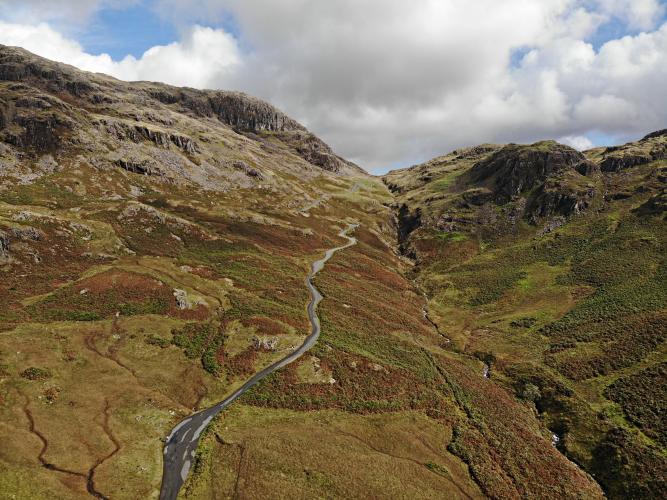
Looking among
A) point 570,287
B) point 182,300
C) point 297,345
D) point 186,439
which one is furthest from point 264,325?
point 570,287

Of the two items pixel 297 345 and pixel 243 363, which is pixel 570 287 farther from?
pixel 243 363

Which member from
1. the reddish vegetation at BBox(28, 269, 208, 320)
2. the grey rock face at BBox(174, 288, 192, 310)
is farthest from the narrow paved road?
the grey rock face at BBox(174, 288, 192, 310)

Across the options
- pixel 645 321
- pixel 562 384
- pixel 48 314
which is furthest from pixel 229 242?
pixel 645 321

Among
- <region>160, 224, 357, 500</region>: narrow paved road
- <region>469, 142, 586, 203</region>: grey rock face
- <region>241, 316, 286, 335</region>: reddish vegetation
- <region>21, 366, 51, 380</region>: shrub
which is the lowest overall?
<region>160, 224, 357, 500</region>: narrow paved road

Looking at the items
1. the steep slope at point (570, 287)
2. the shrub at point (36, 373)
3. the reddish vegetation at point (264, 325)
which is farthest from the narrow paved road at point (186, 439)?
the steep slope at point (570, 287)

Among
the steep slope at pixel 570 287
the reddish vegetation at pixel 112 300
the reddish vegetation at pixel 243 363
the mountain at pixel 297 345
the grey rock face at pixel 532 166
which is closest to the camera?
the mountain at pixel 297 345

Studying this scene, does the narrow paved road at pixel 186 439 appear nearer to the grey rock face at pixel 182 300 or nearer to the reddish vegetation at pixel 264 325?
the reddish vegetation at pixel 264 325

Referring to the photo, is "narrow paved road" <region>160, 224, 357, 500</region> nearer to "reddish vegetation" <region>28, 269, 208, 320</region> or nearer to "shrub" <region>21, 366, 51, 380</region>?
"shrub" <region>21, 366, 51, 380</region>
